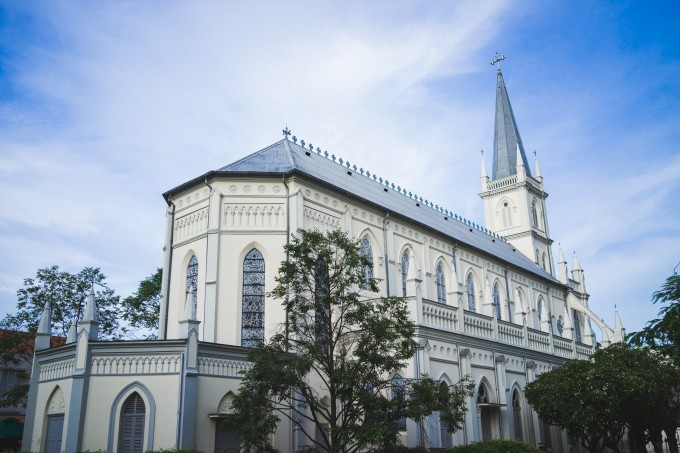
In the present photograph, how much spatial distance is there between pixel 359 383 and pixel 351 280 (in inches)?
117

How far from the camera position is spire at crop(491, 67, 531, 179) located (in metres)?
62.8

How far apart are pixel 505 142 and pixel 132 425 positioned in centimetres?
5076

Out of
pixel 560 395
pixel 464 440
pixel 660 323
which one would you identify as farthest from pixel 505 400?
pixel 660 323

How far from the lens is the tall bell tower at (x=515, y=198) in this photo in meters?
60.3

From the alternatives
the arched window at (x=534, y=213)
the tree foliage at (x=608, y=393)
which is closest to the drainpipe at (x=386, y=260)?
the tree foliage at (x=608, y=393)

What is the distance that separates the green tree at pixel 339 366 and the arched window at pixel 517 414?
47.3 feet

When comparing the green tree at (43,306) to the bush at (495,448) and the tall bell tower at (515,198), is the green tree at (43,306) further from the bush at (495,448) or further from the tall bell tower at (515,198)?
the tall bell tower at (515,198)

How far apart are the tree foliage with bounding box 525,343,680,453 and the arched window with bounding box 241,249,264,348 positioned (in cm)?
1316

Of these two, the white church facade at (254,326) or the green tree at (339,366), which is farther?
the white church facade at (254,326)

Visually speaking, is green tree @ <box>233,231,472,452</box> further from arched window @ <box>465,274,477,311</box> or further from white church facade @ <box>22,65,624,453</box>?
arched window @ <box>465,274,477,311</box>

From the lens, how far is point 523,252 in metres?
59.5

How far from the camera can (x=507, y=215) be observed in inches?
2437

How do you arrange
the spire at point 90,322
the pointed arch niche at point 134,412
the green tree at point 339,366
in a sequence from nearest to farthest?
the green tree at point 339,366
the pointed arch niche at point 134,412
the spire at point 90,322

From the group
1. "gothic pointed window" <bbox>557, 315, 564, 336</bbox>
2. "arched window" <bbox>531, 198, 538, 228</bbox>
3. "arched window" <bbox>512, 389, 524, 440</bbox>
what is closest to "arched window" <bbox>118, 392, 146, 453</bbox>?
"arched window" <bbox>512, 389, 524, 440</bbox>
